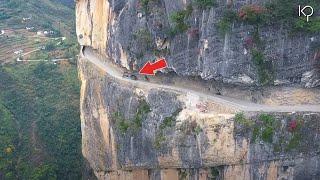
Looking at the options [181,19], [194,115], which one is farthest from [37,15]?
[194,115]

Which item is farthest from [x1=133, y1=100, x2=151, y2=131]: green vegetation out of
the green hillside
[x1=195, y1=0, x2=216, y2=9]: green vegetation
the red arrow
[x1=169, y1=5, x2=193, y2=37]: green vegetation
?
the green hillside

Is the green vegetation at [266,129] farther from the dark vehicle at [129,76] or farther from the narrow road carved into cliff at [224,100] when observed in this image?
the dark vehicle at [129,76]

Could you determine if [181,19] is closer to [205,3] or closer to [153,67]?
[205,3]

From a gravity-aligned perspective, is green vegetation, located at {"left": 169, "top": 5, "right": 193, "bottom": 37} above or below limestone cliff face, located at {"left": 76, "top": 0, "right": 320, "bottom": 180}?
above

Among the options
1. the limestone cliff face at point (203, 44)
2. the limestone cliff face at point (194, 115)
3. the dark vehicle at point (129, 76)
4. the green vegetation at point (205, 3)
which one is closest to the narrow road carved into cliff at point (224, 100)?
the dark vehicle at point (129, 76)

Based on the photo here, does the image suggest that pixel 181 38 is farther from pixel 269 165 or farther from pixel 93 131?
pixel 93 131

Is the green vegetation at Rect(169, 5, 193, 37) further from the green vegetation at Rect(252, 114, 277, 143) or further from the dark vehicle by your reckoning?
the green vegetation at Rect(252, 114, 277, 143)
